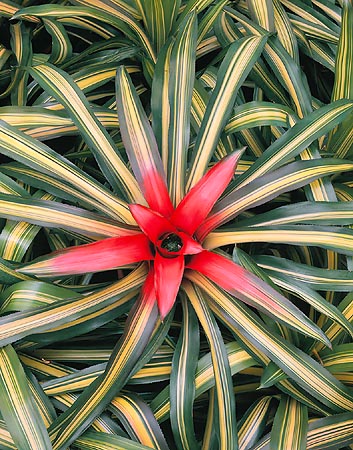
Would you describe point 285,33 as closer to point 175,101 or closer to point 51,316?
point 175,101

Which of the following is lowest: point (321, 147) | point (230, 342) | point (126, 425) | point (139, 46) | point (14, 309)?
point (126, 425)

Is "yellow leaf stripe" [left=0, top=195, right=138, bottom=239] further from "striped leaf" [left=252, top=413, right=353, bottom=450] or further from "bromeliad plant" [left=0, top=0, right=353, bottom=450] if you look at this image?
"striped leaf" [left=252, top=413, right=353, bottom=450]

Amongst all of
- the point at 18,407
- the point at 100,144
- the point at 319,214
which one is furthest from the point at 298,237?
the point at 18,407

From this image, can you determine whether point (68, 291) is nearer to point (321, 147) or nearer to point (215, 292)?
point (215, 292)

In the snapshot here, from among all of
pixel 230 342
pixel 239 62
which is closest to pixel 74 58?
pixel 239 62

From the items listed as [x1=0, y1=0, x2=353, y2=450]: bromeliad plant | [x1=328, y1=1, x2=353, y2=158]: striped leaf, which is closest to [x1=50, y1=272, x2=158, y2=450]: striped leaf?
[x1=0, y1=0, x2=353, y2=450]: bromeliad plant

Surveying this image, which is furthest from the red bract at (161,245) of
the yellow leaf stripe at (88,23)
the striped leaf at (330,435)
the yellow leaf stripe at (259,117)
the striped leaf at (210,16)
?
the yellow leaf stripe at (88,23)
